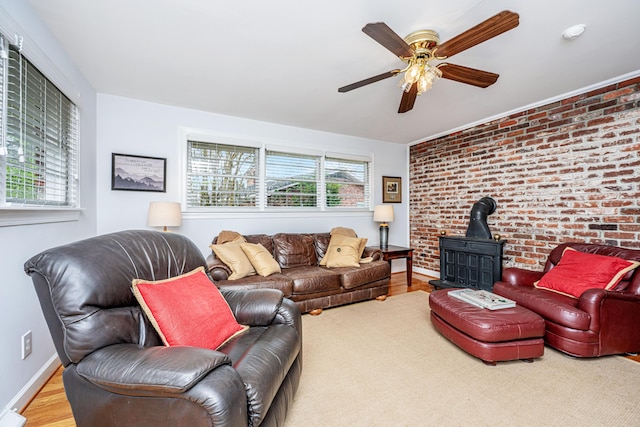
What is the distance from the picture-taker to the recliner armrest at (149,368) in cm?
93

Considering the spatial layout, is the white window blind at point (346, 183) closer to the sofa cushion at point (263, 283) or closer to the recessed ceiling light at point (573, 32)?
the sofa cushion at point (263, 283)

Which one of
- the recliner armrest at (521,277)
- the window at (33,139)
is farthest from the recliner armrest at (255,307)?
the recliner armrest at (521,277)

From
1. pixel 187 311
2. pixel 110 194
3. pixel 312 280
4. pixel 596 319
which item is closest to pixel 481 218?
pixel 596 319

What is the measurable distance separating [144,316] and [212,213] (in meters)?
2.38

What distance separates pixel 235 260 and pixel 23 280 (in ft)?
5.18

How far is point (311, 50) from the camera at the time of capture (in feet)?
7.33

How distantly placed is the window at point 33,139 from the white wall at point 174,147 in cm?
65

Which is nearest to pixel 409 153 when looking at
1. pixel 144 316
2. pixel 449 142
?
pixel 449 142

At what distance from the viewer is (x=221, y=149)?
12.3ft

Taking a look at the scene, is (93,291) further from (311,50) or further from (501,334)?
(501,334)

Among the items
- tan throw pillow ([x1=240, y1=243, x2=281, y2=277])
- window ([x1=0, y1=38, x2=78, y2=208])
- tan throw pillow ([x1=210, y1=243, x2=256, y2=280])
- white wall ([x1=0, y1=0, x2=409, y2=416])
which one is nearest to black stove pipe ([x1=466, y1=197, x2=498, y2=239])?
white wall ([x1=0, y1=0, x2=409, y2=416])

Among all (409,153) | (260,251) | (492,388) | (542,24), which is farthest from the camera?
(409,153)

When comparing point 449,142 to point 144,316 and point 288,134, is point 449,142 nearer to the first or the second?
point 288,134

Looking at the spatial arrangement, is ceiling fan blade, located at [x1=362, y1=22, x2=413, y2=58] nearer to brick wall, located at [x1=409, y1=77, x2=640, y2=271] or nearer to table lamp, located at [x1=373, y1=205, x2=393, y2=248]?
brick wall, located at [x1=409, y1=77, x2=640, y2=271]
